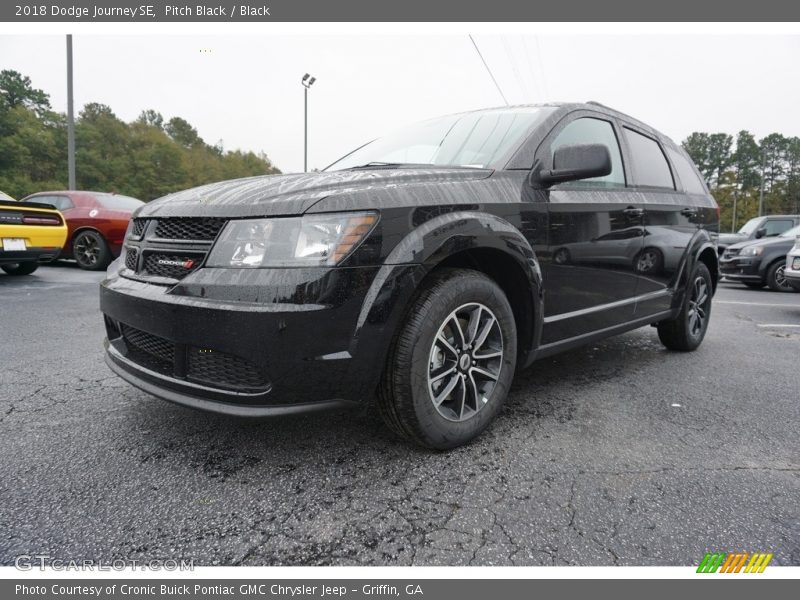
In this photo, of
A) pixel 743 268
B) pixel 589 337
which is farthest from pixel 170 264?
pixel 743 268

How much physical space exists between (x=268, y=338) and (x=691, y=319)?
371 centimetres

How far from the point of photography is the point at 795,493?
6.10ft

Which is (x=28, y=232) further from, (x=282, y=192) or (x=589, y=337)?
(x=589, y=337)

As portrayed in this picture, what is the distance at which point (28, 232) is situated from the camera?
6672 mm

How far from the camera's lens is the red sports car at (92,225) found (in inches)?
326

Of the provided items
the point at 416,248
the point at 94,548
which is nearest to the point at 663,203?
the point at 416,248

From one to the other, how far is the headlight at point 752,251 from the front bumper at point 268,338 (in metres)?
10.7

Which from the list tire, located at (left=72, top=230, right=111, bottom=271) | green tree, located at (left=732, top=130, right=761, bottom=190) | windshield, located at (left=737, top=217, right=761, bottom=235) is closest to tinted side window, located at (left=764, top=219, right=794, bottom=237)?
windshield, located at (left=737, top=217, right=761, bottom=235)

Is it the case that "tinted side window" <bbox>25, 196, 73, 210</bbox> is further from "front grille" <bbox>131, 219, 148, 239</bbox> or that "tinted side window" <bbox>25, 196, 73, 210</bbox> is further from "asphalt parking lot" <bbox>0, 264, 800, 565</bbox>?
"front grille" <bbox>131, 219, 148, 239</bbox>

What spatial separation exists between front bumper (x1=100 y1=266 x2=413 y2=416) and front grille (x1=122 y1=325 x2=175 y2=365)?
0.13 ft

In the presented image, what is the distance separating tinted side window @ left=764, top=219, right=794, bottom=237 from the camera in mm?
11523

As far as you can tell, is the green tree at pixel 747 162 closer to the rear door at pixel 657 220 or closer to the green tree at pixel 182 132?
the green tree at pixel 182 132

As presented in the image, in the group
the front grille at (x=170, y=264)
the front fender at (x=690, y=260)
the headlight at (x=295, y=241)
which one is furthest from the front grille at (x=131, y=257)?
the front fender at (x=690, y=260)

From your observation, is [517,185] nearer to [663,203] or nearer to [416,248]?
[416,248]
